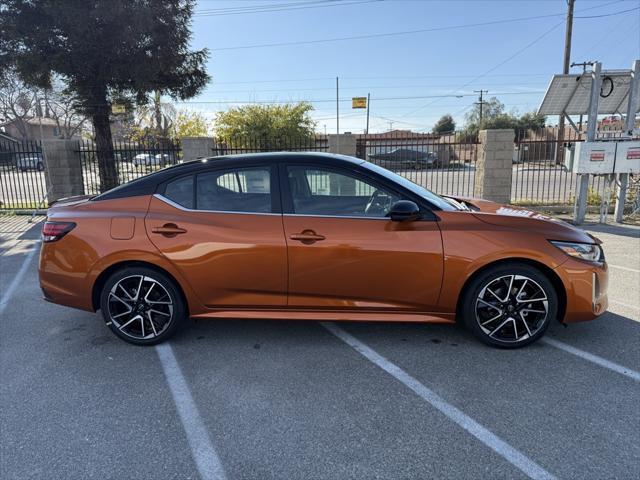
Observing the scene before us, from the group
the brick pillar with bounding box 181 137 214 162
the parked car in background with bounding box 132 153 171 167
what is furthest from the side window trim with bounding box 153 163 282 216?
the parked car in background with bounding box 132 153 171 167

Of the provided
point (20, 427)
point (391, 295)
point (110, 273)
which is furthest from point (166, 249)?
point (391, 295)

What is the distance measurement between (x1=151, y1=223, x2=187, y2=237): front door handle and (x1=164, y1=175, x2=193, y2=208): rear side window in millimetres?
210

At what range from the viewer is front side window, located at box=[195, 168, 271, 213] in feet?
12.2

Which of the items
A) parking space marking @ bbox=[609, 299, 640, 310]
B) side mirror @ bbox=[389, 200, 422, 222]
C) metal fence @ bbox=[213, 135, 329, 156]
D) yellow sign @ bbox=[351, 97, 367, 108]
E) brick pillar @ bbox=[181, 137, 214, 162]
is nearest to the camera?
side mirror @ bbox=[389, 200, 422, 222]

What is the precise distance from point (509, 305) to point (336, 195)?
1652mm

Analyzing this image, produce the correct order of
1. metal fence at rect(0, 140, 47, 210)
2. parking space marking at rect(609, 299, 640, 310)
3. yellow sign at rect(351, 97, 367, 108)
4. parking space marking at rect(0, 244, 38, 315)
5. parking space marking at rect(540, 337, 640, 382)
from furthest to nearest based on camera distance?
yellow sign at rect(351, 97, 367, 108) < metal fence at rect(0, 140, 47, 210) < parking space marking at rect(0, 244, 38, 315) < parking space marking at rect(609, 299, 640, 310) < parking space marking at rect(540, 337, 640, 382)

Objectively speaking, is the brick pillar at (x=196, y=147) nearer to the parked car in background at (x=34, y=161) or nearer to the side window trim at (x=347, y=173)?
the parked car in background at (x=34, y=161)

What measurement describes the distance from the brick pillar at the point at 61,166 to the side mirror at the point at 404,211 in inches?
421

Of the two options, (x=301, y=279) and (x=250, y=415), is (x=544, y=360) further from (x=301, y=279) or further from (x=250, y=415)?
(x=250, y=415)

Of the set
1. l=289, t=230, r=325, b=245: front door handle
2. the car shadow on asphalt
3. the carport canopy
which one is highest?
the carport canopy

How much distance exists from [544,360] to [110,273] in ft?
11.8

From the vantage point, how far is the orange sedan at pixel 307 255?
138 inches

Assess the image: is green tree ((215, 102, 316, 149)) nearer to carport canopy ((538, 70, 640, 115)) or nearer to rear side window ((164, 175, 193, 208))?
carport canopy ((538, 70, 640, 115))

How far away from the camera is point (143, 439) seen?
2.60 meters
